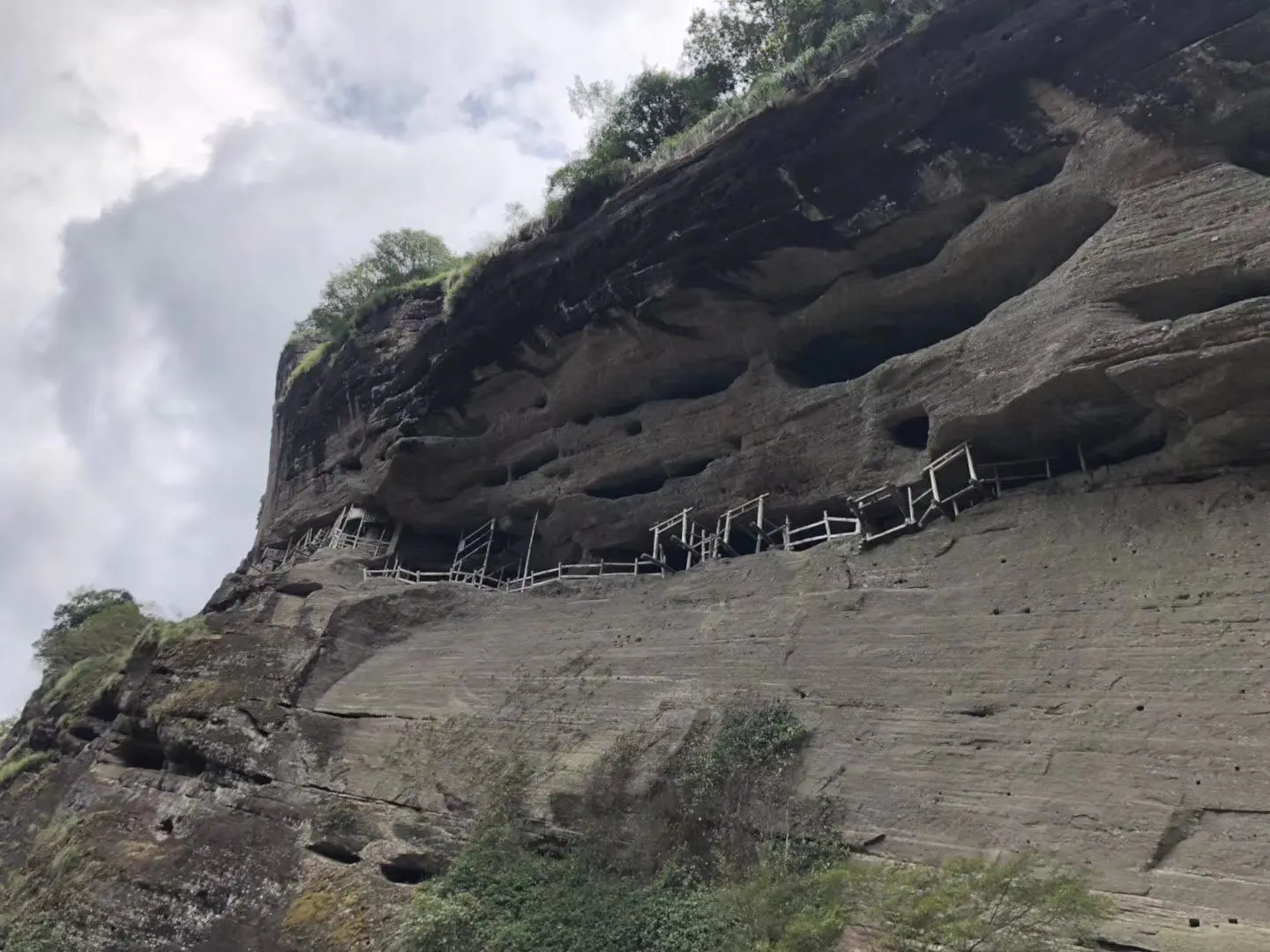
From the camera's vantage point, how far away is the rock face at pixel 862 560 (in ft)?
30.9

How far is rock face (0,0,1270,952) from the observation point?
30.9 feet

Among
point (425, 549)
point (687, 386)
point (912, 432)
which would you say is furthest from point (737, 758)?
point (425, 549)

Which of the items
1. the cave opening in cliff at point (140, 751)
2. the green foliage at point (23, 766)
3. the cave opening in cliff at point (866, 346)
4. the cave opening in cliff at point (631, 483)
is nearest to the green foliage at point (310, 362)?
the cave opening in cliff at point (631, 483)

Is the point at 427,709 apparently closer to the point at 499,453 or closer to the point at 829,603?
the point at 829,603

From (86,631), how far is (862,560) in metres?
25.5

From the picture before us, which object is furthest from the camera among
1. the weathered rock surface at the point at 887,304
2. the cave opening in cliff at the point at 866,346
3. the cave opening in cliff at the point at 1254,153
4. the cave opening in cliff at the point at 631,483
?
the cave opening in cliff at the point at 631,483

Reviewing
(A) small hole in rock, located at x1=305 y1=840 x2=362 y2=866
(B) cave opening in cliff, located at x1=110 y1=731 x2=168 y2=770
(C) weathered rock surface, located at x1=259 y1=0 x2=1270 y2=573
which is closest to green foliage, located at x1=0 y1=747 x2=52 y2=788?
(B) cave opening in cliff, located at x1=110 y1=731 x2=168 y2=770

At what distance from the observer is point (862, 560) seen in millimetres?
12922

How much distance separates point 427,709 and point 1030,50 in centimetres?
1395

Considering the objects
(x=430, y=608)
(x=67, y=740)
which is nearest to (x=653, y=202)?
(x=430, y=608)

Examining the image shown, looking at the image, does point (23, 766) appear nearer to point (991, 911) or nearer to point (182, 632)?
point (182, 632)

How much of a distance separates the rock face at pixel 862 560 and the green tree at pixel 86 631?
756 cm

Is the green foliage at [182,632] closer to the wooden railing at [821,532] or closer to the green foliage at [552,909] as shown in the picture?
the green foliage at [552,909]

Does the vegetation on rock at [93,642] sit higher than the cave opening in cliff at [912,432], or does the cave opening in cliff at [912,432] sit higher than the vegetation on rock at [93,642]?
the cave opening in cliff at [912,432]
